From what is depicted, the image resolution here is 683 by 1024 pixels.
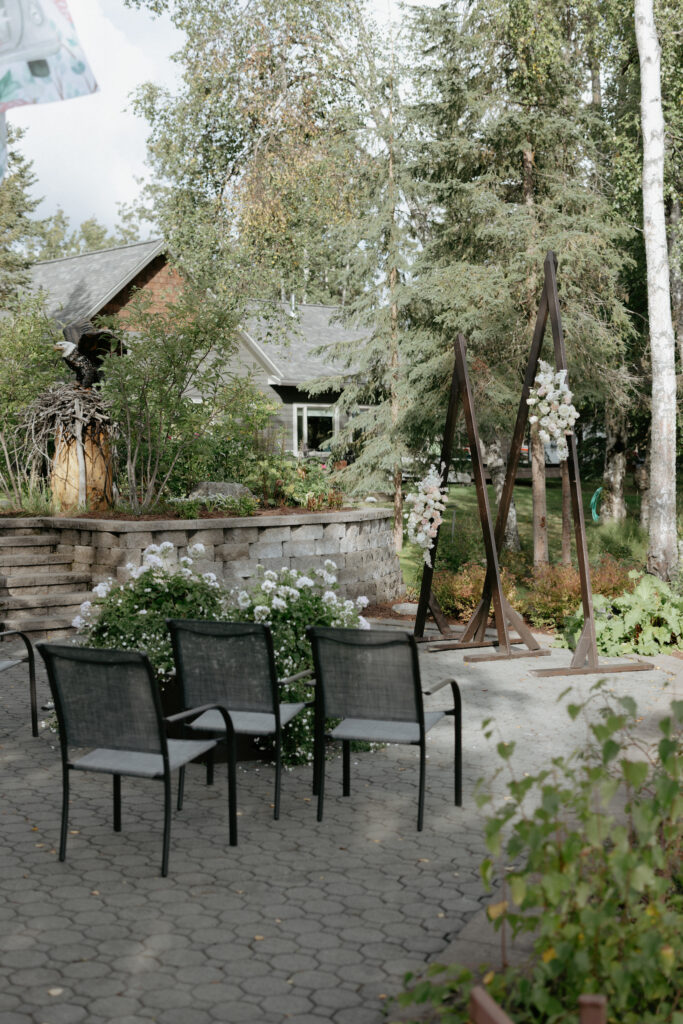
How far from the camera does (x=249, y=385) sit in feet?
43.9

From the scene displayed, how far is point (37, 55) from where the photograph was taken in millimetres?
3588

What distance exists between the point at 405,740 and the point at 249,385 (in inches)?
341

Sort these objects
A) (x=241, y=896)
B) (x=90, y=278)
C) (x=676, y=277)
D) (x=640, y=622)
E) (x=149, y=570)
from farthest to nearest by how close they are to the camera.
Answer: (x=90, y=278) < (x=676, y=277) < (x=640, y=622) < (x=149, y=570) < (x=241, y=896)

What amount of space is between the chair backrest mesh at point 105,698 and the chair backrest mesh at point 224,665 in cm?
82

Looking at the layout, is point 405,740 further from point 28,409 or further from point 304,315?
point 304,315

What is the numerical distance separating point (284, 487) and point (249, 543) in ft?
6.12

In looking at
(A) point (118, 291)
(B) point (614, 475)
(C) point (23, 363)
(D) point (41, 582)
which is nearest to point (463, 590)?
→ (D) point (41, 582)

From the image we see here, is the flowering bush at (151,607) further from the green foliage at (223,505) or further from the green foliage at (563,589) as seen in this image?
the green foliage at (563,589)

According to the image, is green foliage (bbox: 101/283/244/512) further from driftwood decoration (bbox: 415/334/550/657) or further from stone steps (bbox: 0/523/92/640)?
driftwood decoration (bbox: 415/334/550/657)

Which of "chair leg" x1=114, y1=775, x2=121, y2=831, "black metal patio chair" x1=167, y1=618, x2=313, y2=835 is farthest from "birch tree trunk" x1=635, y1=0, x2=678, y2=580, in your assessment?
"chair leg" x1=114, y1=775, x2=121, y2=831

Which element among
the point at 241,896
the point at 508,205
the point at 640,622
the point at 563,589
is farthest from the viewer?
the point at 508,205

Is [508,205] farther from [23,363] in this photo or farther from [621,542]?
[23,363]

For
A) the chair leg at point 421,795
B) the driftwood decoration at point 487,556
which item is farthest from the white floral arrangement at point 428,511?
the chair leg at point 421,795

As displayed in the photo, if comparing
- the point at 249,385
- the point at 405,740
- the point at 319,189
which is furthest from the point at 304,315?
the point at 405,740
